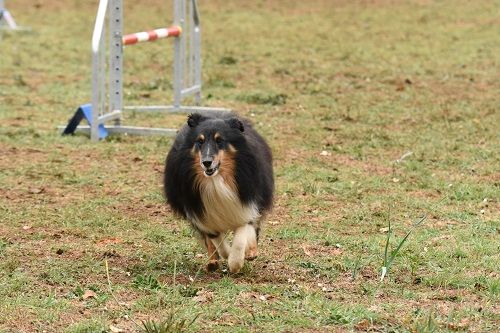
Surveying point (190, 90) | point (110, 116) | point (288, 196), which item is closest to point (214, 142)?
point (288, 196)

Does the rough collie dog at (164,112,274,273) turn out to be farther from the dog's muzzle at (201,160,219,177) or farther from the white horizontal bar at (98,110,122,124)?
the white horizontal bar at (98,110,122,124)

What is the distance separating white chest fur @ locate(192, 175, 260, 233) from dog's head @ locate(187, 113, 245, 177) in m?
0.09

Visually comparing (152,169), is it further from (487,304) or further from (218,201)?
(487,304)

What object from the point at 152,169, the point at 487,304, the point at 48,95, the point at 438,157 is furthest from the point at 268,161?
the point at 48,95

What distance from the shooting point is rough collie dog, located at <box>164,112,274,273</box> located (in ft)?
19.0

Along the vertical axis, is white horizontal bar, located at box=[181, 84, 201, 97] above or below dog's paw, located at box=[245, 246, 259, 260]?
above

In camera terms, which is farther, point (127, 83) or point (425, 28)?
point (425, 28)

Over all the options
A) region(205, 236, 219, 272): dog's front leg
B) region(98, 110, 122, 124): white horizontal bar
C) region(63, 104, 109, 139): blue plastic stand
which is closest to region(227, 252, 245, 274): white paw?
region(205, 236, 219, 272): dog's front leg

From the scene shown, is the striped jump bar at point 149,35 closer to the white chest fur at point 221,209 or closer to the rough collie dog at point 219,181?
the rough collie dog at point 219,181

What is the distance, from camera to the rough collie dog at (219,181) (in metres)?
5.80

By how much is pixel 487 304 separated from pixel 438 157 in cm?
422

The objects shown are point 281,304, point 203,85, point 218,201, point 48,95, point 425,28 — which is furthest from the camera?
point 425,28

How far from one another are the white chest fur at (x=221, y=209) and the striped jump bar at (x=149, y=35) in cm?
459

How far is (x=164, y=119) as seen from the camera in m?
11.5
